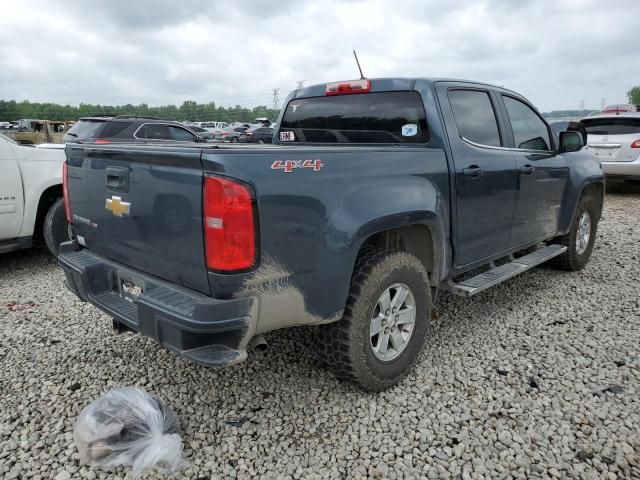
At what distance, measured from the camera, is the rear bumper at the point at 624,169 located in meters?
9.35

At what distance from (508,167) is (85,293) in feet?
9.98

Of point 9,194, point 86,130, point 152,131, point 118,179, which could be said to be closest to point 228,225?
point 118,179

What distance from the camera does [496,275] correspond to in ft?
12.1

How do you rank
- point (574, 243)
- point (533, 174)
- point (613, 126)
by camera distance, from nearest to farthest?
1. point (533, 174)
2. point (574, 243)
3. point (613, 126)

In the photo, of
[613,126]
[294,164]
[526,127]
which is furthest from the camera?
[613,126]

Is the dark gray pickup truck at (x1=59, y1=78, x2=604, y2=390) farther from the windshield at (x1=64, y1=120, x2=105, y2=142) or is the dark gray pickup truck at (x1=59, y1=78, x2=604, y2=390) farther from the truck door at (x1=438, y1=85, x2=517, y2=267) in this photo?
the windshield at (x1=64, y1=120, x2=105, y2=142)

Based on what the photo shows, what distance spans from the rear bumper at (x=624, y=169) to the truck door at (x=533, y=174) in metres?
5.95

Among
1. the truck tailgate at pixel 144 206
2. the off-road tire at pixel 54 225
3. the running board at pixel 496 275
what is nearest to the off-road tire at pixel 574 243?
the running board at pixel 496 275

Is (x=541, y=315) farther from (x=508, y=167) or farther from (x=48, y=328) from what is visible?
(x=48, y=328)

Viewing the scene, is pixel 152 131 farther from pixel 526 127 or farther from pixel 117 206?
pixel 117 206

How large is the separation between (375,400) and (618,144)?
8.99 m

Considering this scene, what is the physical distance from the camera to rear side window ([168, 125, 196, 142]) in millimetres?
11211

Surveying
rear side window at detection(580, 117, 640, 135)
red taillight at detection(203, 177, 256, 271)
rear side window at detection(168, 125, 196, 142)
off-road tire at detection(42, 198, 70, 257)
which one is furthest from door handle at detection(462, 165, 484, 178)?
rear side window at detection(168, 125, 196, 142)

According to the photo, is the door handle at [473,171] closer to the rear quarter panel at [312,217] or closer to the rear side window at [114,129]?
the rear quarter panel at [312,217]
